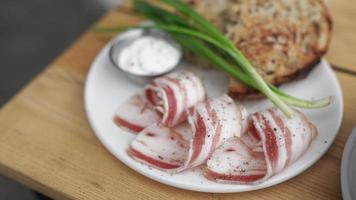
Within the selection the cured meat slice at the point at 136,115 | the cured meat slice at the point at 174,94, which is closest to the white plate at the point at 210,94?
the cured meat slice at the point at 136,115

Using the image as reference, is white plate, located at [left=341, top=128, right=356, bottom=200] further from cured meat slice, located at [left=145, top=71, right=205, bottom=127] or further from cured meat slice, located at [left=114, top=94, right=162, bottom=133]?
cured meat slice, located at [left=114, top=94, right=162, bottom=133]

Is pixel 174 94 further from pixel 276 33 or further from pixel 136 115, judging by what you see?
pixel 276 33

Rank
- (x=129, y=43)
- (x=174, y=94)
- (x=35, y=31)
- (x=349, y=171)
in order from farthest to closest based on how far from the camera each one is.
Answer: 1. (x=35, y=31)
2. (x=129, y=43)
3. (x=174, y=94)
4. (x=349, y=171)

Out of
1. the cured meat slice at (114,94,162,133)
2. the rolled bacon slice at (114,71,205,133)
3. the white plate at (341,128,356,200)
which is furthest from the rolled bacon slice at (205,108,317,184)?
the cured meat slice at (114,94,162,133)

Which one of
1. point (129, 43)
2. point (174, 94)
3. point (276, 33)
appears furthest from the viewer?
point (129, 43)

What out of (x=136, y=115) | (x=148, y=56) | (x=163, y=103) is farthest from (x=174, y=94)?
(x=148, y=56)

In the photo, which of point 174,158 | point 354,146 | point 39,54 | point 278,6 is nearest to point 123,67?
point 174,158

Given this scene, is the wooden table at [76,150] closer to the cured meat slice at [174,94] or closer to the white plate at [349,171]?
the white plate at [349,171]
